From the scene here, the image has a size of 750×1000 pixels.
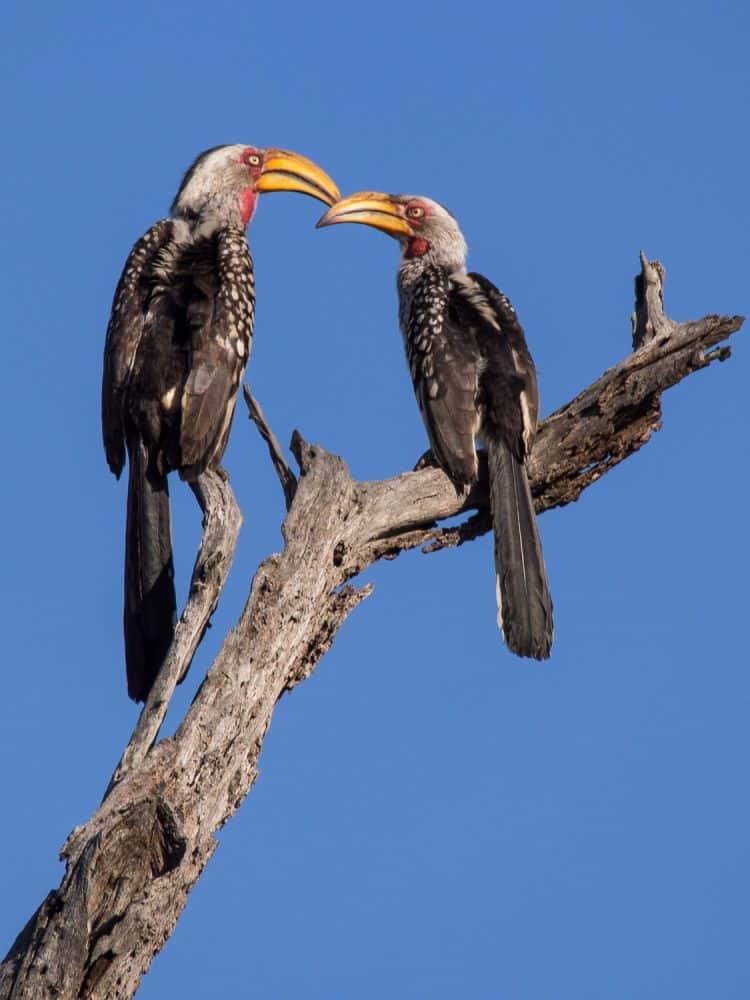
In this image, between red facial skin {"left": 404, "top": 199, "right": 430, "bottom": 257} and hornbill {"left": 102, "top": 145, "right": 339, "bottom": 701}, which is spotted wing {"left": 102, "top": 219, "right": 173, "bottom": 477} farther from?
red facial skin {"left": 404, "top": 199, "right": 430, "bottom": 257}

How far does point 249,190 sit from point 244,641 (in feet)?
11.7

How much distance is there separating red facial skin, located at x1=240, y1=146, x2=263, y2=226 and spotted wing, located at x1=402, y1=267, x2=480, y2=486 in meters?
1.16

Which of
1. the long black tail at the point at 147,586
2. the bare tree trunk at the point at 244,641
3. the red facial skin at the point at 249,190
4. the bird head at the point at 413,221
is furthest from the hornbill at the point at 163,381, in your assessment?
the bird head at the point at 413,221

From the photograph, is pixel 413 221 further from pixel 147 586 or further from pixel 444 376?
pixel 147 586

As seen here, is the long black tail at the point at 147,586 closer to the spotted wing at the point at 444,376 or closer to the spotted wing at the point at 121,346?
the spotted wing at the point at 121,346

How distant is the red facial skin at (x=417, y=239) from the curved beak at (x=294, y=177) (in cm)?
46

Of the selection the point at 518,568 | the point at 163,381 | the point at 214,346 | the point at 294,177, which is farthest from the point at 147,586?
the point at 294,177

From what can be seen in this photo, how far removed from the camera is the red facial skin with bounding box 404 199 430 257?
7961 millimetres

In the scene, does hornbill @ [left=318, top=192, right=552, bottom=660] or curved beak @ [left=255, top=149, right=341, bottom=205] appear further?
curved beak @ [left=255, top=149, right=341, bottom=205]

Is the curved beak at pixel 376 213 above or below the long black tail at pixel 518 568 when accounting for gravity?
above

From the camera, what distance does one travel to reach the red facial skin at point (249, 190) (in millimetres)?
7590


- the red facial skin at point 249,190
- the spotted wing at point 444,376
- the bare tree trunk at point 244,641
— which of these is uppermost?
the red facial skin at point 249,190

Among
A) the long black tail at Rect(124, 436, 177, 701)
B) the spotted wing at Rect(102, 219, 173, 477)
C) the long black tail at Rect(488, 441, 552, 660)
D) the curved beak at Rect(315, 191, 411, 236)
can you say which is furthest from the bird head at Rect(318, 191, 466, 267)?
the long black tail at Rect(124, 436, 177, 701)

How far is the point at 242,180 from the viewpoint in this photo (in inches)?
302
